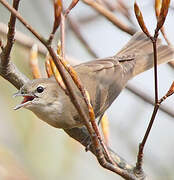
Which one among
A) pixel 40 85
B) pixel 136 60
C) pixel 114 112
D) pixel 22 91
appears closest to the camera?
pixel 22 91

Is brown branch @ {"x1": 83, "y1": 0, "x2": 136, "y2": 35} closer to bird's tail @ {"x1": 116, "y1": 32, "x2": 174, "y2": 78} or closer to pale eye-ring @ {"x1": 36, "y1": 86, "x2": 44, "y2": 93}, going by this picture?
bird's tail @ {"x1": 116, "y1": 32, "x2": 174, "y2": 78}

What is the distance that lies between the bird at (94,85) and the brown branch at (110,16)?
10.5 inches

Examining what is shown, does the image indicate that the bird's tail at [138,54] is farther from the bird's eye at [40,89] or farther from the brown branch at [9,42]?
the brown branch at [9,42]

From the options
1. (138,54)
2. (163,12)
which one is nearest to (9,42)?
(163,12)

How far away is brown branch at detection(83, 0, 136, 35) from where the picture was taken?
7.93 feet

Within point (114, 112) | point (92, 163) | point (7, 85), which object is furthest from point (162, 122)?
point (7, 85)

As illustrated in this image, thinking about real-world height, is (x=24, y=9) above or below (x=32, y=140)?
above

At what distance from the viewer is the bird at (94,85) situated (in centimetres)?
265

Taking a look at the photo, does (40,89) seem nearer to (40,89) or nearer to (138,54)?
(40,89)

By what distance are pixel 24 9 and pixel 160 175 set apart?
255cm

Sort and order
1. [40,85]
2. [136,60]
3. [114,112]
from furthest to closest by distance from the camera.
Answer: [114,112] < [136,60] < [40,85]

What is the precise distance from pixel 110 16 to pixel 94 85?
637 mm

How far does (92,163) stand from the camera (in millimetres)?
4730

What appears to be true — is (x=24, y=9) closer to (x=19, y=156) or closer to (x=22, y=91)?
(x=19, y=156)
